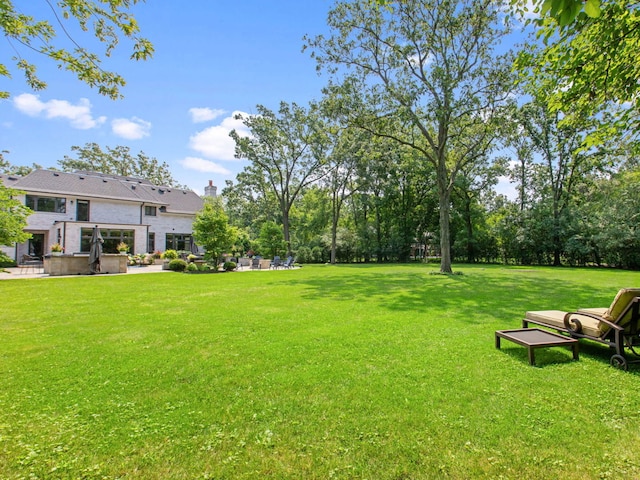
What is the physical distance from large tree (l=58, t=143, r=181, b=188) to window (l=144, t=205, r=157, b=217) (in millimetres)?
16838

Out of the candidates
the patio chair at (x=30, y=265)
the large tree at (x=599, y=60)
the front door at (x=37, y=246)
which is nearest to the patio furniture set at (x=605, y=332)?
the large tree at (x=599, y=60)

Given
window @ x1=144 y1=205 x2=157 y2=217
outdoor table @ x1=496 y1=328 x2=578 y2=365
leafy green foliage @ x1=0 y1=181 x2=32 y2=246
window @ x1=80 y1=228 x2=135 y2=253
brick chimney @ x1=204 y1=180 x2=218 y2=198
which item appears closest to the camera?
outdoor table @ x1=496 y1=328 x2=578 y2=365

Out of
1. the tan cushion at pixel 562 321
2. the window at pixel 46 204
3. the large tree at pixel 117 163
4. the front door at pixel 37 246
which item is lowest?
the tan cushion at pixel 562 321

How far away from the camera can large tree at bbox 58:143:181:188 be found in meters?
42.8

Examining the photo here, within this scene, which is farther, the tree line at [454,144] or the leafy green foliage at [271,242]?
the leafy green foliage at [271,242]

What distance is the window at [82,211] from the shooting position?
25156mm

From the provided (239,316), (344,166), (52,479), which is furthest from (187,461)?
(344,166)

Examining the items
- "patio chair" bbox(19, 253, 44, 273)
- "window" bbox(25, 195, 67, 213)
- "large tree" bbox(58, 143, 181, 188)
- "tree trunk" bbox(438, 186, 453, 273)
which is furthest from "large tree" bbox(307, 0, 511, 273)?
"large tree" bbox(58, 143, 181, 188)

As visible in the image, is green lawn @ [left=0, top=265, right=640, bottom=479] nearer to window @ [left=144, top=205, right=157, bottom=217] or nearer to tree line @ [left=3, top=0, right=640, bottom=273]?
tree line @ [left=3, top=0, right=640, bottom=273]

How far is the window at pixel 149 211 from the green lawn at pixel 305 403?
81.2ft

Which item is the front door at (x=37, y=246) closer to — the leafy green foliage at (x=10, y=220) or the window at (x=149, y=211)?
the window at (x=149, y=211)

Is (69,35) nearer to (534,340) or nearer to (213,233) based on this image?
(534,340)

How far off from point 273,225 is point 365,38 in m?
15.1

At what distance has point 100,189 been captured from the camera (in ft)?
87.7
